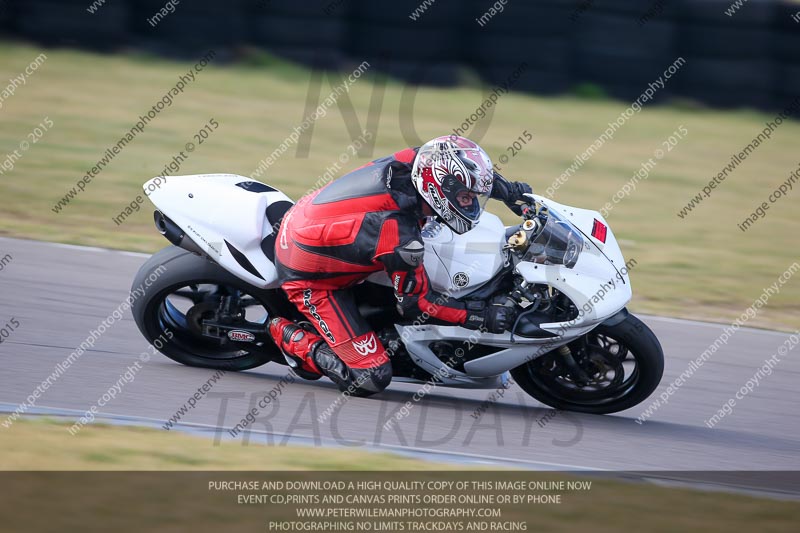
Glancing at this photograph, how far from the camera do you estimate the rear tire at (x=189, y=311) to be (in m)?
5.57

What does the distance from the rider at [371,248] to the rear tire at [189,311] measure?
235 millimetres

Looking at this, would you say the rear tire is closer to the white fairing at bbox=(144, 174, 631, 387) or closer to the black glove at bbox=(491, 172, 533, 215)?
the white fairing at bbox=(144, 174, 631, 387)

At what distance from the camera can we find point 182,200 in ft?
18.3

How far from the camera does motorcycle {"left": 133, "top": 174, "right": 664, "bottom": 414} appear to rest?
203 inches

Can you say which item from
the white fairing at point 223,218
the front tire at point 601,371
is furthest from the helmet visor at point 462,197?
the white fairing at point 223,218

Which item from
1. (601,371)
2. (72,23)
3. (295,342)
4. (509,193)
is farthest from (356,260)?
(72,23)

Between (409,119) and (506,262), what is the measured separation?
28.6ft

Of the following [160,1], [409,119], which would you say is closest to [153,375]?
[409,119]

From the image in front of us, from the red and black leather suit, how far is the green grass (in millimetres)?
3424

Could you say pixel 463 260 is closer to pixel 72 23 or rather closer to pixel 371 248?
pixel 371 248

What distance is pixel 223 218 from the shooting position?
18.0 feet

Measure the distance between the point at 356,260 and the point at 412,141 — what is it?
26.1 ft
